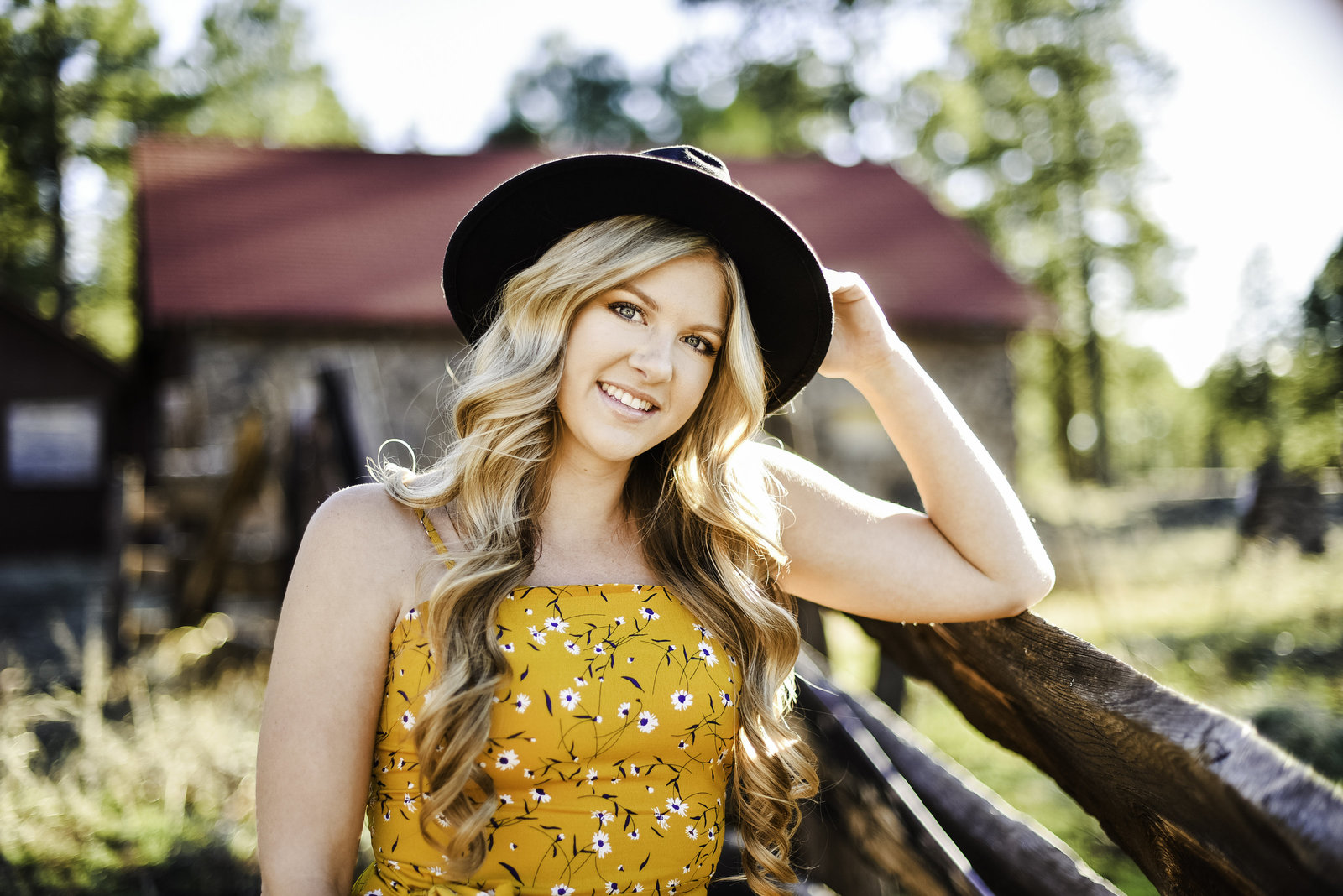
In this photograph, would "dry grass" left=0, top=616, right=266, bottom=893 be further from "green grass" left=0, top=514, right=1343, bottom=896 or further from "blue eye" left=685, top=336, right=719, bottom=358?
"blue eye" left=685, top=336, right=719, bottom=358

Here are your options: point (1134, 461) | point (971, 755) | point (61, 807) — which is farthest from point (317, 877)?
point (1134, 461)

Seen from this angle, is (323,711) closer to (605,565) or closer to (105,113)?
(605,565)

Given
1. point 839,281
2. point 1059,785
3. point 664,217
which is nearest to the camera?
point 1059,785

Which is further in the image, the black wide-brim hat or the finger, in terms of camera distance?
the finger

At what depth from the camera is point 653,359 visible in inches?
77.4

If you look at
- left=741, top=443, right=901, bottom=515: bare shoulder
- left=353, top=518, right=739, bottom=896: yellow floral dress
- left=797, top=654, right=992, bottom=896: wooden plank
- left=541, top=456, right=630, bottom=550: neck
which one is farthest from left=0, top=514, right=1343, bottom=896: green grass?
left=353, top=518, right=739, bottom=896: yellow floral dress

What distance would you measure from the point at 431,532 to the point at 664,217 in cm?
86

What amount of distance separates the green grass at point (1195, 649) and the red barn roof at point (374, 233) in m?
5.52

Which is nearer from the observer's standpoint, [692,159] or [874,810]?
[692,159]

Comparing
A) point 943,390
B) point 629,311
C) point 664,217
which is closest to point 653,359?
point 629,311

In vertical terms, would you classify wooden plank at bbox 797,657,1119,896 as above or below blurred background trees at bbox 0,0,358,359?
below

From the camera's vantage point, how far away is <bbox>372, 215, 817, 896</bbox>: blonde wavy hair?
191 centimetres

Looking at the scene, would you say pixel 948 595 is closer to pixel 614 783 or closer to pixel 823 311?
pixel 823 311

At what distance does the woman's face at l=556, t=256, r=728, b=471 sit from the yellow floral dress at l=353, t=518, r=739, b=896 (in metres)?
0.37
